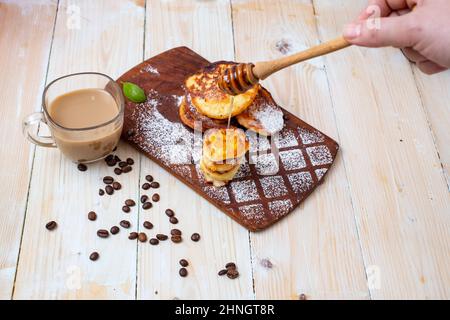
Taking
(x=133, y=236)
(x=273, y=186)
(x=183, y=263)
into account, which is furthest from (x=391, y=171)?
(x=133, y=236)

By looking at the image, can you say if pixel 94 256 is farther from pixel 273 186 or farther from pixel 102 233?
pixel 273 186

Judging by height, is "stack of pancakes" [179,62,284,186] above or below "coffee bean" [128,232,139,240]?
above

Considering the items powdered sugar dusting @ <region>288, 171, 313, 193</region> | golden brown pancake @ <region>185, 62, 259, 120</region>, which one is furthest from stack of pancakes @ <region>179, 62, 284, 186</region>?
powdered sugar dusting @ <region>288, 171, 313, 193</region>

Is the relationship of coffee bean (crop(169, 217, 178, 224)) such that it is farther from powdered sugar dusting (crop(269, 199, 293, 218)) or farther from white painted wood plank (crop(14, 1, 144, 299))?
powdered sugar dusting (crop(269, 199, 293, 218))

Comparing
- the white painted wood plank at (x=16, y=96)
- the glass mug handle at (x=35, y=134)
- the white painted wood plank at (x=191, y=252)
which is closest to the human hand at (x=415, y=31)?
the white painted wood plank at (x=191, y=252)

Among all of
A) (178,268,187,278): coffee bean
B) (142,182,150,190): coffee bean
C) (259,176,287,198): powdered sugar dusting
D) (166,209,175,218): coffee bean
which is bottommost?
(178,268,187,278): coffee bean

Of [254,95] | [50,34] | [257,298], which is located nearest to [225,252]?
[257,298]

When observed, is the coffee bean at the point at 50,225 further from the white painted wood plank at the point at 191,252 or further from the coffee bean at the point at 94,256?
A: the white painted wood plank at the point at 191,252
